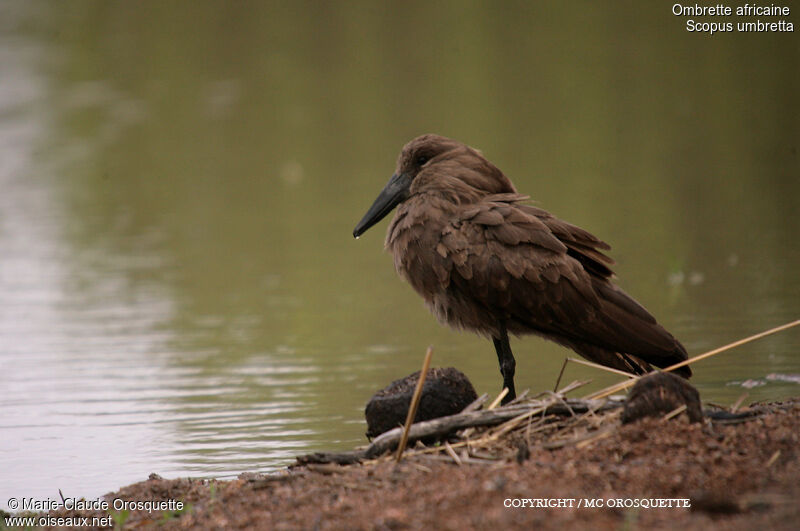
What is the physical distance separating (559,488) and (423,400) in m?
1.80

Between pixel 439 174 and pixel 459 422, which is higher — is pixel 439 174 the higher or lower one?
the higher one

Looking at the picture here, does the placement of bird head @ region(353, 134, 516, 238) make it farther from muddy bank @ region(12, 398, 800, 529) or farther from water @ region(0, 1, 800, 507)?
muddy bank @ region(12, 398, 800, 529)

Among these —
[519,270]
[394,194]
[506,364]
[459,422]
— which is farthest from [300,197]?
[459,422]

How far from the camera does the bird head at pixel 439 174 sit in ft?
23.8

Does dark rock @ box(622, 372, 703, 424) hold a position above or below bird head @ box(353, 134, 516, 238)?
below

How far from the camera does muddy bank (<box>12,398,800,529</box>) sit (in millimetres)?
4207

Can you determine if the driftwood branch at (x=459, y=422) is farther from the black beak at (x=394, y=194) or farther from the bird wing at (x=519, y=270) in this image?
the black beak at (x=394, y=194)

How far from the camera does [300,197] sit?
1742 centimetres

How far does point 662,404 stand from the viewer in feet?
16.9

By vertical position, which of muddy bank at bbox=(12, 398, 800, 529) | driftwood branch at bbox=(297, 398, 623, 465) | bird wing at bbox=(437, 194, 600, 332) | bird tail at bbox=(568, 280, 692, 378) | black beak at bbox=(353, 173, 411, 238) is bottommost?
muddy bank at bbox=(12, 398, 800, 529)

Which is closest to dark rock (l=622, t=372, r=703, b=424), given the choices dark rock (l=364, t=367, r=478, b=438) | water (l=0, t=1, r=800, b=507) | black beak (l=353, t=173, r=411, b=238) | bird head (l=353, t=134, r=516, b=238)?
dark rock (l=364, t=367, r=478, b=438)

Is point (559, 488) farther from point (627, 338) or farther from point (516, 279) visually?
point (627, 338)

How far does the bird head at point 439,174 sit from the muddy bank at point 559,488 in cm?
232

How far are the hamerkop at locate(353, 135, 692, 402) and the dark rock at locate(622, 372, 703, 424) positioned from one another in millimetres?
1468
